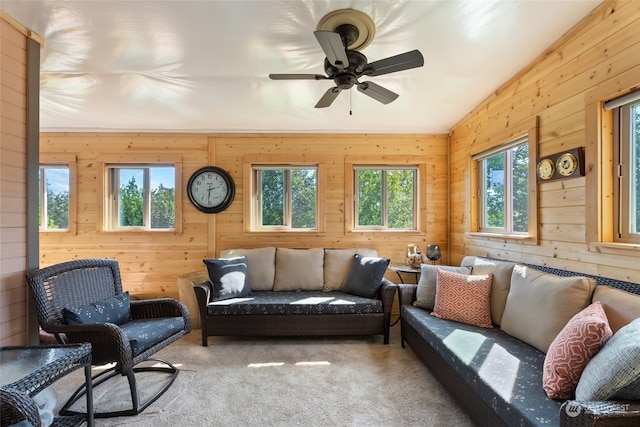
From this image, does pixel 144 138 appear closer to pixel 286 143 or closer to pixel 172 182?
pixel 172 182

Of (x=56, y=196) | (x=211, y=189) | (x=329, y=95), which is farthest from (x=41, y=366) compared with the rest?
(x=56, y=196)

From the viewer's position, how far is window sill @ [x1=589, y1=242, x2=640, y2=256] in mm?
1605

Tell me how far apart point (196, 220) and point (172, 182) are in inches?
26.1

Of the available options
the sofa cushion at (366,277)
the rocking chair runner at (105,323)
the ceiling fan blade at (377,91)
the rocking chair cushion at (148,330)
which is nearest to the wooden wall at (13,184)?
the rocking chair runner at (105,323)

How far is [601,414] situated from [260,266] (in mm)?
3080

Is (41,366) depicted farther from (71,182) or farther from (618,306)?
(71,182)

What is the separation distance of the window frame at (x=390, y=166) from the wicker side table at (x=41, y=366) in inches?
119

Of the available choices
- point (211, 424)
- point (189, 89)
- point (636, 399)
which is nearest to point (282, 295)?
point (211, 424)

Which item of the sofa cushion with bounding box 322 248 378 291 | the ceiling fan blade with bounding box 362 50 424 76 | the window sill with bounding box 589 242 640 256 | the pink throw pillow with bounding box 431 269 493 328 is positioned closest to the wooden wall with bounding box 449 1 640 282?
the window sill with bounding box 589 242 640 256

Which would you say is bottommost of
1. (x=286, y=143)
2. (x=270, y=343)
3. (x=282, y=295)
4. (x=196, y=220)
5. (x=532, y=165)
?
(x=270, y=343)

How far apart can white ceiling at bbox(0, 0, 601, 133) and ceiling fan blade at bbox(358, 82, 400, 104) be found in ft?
1.02

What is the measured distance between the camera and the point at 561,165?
209 cm

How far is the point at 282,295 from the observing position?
328 centimetres

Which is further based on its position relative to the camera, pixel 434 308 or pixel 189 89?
pixel 189 89
